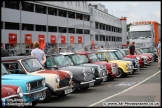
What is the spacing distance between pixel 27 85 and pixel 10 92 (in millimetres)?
1017

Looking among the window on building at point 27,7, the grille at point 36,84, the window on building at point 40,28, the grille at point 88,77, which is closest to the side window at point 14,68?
the grille at point 36,84

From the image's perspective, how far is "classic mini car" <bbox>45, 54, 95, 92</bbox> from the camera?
14.4 meters

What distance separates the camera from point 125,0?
681 centimetres

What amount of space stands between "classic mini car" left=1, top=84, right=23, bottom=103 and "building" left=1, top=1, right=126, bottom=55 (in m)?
23.1

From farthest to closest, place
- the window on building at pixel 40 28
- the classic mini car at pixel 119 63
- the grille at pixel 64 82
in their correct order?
the window on building at pixel 40 28
the classic mini car at pixel 119 63
the grille at pixel 64 82

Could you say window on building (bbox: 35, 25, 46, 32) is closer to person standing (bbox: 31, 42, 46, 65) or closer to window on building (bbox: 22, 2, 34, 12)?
window on building (bbox: 22, 2, 34, 12)

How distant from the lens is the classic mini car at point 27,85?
10.1 meters

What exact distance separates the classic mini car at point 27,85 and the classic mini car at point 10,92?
27 mm

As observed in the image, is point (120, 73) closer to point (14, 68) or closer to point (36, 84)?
point (14, 68)

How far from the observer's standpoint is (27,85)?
33.8ft

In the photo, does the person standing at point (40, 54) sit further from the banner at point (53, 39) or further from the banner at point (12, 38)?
the banner at point (53, 39)

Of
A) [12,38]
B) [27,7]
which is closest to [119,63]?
[12,38]

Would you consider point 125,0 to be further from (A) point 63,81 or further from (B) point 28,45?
(B) point 28,45

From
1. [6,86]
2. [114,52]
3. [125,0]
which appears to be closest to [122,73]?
[114,52]
